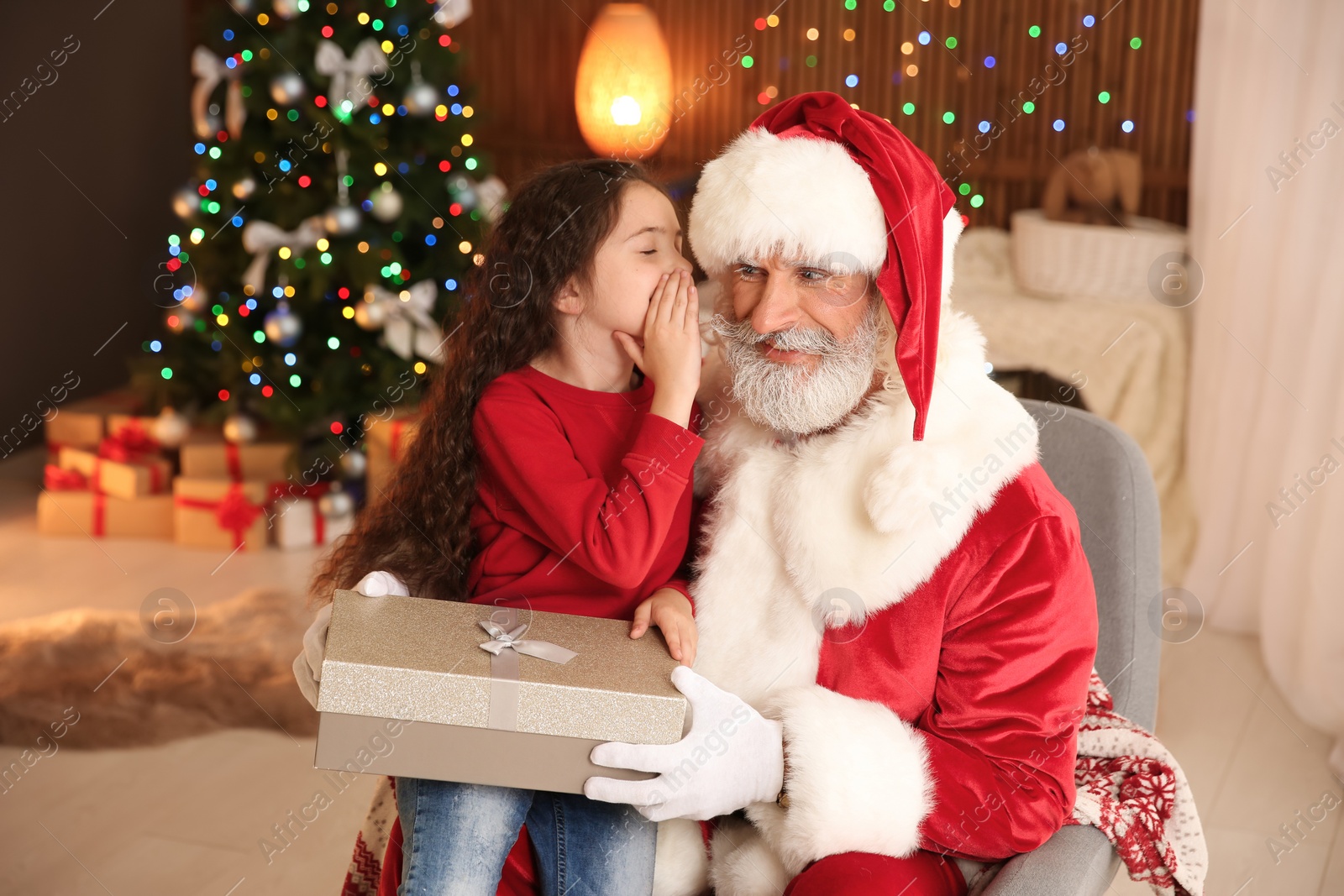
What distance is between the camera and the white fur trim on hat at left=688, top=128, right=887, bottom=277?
1417 millimetres

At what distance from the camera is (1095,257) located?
372 centimetres

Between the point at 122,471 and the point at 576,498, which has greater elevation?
the point at 576,498

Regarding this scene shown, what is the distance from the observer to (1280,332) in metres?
3.20

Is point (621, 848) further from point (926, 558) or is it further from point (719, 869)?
point (926, 558)

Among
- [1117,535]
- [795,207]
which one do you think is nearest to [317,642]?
[795,207]

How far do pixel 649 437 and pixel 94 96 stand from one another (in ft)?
14.0

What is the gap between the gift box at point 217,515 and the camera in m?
3.90

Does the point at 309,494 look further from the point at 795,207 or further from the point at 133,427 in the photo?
the point at 795,207

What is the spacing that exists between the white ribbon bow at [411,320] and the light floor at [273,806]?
3.62 feet

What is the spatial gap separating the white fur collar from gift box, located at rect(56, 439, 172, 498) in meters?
3.07

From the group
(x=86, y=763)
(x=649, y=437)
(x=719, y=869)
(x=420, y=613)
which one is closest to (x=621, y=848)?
(x=719, y=869)

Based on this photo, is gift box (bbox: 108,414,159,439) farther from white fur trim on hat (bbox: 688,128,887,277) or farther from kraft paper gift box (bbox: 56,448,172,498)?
white fur trim on hat (bbox: 688,128,887,277)

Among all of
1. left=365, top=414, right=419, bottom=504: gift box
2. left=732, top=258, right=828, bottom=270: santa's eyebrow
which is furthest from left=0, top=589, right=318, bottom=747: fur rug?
left=732, top=258, right=828, bottom=270: santa's eyebrow

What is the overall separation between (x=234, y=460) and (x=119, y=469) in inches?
15.7
